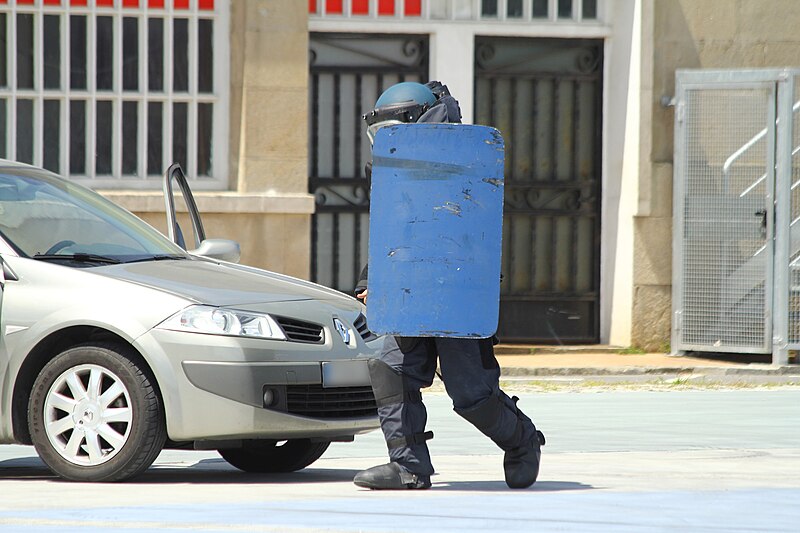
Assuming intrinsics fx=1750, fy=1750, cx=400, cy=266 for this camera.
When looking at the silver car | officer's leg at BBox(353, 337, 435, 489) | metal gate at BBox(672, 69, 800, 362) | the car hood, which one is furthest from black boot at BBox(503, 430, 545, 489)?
metal gate at BBox(672, 69, 800, 362)

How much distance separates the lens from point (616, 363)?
580 inches

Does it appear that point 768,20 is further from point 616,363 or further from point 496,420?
point 496,420

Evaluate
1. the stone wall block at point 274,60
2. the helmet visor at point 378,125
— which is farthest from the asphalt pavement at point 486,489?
the stone wall block at point 274,60

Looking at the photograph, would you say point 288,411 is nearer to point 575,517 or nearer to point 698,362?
point 575,517

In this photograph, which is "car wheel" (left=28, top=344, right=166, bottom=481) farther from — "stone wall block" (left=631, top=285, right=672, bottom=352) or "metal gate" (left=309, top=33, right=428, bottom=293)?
"stone wall block" (left=631, top=285, right=672, bottom=352)

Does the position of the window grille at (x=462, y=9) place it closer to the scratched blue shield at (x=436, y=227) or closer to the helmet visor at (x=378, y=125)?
the helmet visor at (x=378, y=125)

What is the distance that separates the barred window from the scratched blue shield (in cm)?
874

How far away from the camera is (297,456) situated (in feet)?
27.6

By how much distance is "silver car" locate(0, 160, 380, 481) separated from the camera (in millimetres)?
7375

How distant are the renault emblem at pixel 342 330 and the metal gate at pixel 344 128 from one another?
8.02 m

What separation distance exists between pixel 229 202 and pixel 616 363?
360 centimetres

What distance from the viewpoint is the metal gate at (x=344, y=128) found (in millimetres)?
15758

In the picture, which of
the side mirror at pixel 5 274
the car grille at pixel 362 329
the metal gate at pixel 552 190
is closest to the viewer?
the side mirror at pixel 5 274

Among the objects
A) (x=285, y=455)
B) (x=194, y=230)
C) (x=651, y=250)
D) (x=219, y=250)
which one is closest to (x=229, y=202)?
(x=651, y=250)
